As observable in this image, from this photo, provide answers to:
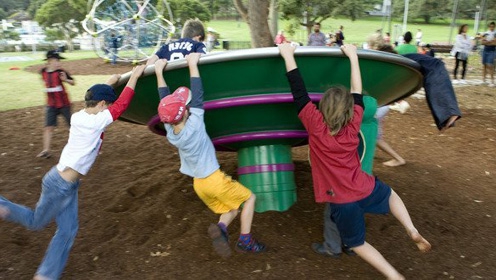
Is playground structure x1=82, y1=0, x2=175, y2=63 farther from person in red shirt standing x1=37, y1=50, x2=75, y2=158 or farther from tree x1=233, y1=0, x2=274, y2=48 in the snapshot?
person in red shirt standing x1=37, y1=50, x2=75, y2=158

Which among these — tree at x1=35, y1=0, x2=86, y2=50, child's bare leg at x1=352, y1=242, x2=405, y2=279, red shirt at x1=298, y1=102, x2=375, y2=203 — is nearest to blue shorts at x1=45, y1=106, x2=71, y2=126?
red shirt at x1=298, y1=102, x2=375, y2=203

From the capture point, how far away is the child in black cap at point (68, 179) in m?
3.21

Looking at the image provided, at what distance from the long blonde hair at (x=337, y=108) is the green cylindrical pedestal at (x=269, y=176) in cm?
116

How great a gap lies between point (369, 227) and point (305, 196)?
2.61ft

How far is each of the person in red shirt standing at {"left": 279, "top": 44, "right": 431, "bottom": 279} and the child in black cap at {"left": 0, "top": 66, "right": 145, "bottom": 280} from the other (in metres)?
1.24

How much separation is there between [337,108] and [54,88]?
4.79 m

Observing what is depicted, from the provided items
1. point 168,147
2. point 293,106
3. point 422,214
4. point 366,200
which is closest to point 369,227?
point 422,214

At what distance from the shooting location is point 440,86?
3883 millimetres

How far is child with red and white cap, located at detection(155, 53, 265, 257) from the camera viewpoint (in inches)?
121

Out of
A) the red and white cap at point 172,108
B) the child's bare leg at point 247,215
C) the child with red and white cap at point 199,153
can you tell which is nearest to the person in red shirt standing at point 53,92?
the child with red and white cap at point 199,153

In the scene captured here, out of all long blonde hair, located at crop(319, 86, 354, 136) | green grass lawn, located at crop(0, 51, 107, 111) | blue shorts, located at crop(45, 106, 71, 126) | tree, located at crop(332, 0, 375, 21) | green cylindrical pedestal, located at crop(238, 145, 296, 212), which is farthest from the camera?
tree, located at crop(332, 0, 375, 21)

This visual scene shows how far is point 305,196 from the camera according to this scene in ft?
15.1

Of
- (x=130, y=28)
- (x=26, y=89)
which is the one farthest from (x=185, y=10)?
(x=26, y=89)

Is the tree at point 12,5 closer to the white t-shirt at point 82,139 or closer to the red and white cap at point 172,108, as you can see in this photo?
the white t-shirt at point 82,139
